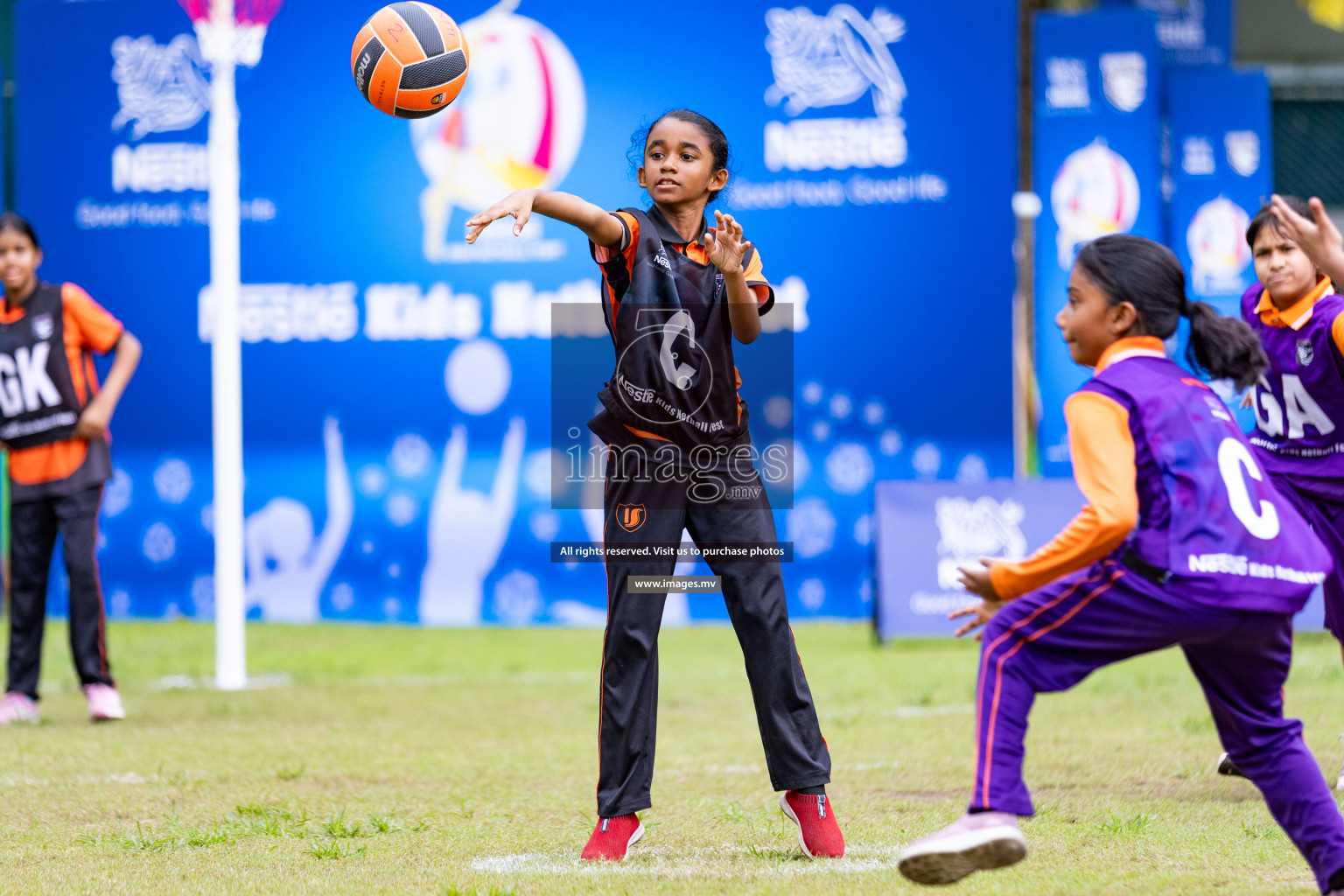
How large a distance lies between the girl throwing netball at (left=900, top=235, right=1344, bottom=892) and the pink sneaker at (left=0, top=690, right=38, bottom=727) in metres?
5.32

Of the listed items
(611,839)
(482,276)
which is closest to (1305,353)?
(611,839)

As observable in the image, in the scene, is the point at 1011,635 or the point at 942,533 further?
the point at 942,533

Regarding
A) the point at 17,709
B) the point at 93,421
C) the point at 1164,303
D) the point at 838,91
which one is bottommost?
the point at 17,709

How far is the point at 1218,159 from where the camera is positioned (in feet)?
49.6

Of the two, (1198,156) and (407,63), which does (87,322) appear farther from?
(1198,156)

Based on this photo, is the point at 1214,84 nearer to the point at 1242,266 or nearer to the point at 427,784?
the point at 1242,266

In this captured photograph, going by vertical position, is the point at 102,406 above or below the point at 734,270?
below

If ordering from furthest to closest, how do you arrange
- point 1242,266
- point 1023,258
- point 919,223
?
point 1023,258 < point 1242,266 < point 919,223

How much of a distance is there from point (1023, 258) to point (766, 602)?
499 inches

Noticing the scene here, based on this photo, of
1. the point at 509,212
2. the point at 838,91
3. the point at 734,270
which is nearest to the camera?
the point at 509,212

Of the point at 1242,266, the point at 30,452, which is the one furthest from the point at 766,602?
the point at 1242,266

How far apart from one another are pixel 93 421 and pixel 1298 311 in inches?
211

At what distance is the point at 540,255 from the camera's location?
12.3 meters

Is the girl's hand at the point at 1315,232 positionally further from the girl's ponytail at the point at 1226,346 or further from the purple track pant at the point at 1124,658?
the purple track pant at the point at 1124,658
